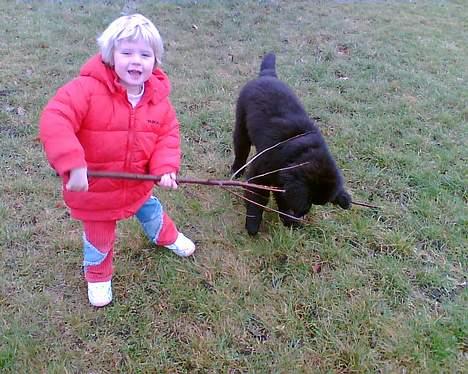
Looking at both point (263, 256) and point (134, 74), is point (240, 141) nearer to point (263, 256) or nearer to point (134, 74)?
point (263, 256)

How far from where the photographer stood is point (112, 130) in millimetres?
2359

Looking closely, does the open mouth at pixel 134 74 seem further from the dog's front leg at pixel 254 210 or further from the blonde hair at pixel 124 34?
the dog's front leg at pixel 254 210

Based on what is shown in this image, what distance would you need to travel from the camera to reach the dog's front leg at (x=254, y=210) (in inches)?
127

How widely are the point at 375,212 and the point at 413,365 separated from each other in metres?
1.30

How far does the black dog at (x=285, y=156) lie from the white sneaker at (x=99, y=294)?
1011 mm

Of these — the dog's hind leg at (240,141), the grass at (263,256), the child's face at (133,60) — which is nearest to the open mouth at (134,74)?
the child's face at (133,60)

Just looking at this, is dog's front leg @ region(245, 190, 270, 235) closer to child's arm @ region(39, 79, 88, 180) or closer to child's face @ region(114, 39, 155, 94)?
child's face @ region(114, 39, 155, 94)

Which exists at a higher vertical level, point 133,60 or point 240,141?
point 133,60

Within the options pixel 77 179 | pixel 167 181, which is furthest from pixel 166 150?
pixel 77 179

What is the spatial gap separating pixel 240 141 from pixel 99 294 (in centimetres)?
158

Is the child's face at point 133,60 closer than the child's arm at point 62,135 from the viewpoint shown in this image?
No


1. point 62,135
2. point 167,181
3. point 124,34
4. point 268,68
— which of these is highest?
point 124,34

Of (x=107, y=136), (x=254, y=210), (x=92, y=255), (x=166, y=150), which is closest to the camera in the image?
(x=107, y=136)

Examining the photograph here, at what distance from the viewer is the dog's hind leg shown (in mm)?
3641
